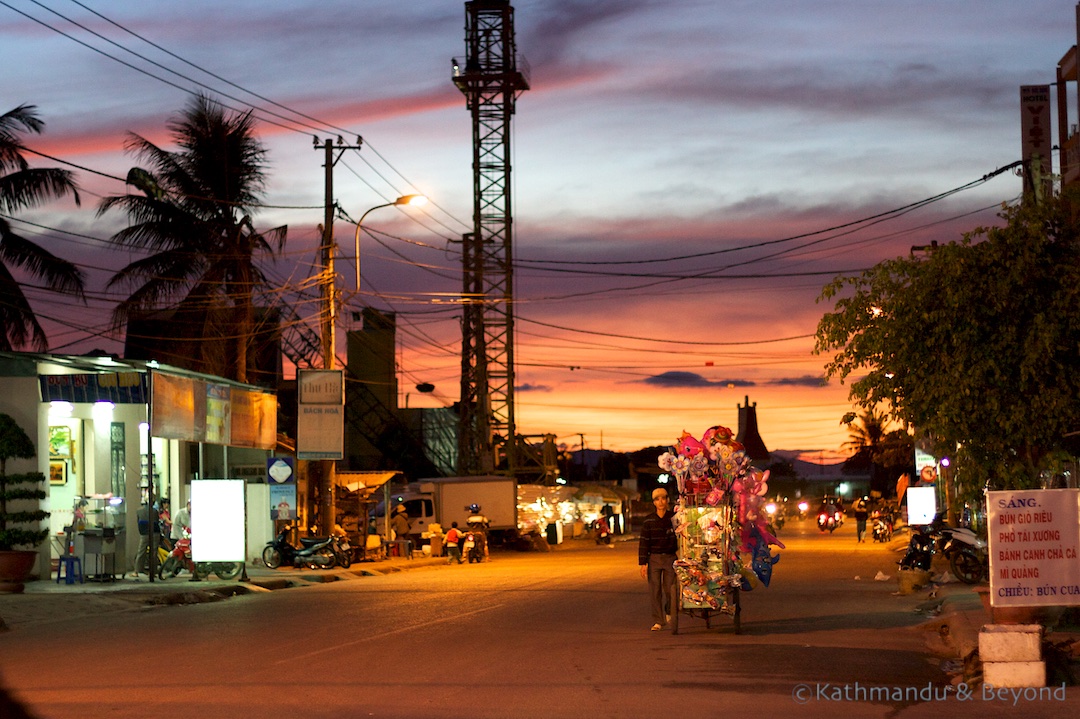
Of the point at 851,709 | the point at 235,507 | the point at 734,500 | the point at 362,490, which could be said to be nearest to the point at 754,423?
the point at 362,490

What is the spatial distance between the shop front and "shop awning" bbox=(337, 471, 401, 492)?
5.60 m

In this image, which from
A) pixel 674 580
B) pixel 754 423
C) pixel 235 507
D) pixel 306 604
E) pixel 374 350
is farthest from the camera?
pixel 754 423

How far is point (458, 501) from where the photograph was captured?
49.7 meters

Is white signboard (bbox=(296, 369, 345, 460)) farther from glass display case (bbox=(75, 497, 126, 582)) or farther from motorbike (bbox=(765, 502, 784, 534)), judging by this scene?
motorbike (bbox=(765, 502, 784, 534))

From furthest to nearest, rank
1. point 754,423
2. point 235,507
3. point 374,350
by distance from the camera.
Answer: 1. point 754,423
2. point 374,350
3. point 235,507

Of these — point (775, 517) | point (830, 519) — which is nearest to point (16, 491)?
point (830, 519)

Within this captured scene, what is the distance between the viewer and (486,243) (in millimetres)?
53875

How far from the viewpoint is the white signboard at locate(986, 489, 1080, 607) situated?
11977mm

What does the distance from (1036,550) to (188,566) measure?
67.0 ft

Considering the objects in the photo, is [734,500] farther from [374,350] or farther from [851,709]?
[374,350]

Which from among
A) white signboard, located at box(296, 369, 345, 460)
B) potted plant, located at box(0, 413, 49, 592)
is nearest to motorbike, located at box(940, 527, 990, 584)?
white signboard, located at box(296, 369, 345, 460)

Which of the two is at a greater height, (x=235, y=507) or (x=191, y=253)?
(x=191, y=253)

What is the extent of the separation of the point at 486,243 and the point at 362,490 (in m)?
15.8

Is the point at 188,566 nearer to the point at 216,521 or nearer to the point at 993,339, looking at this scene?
the point at 216,521
